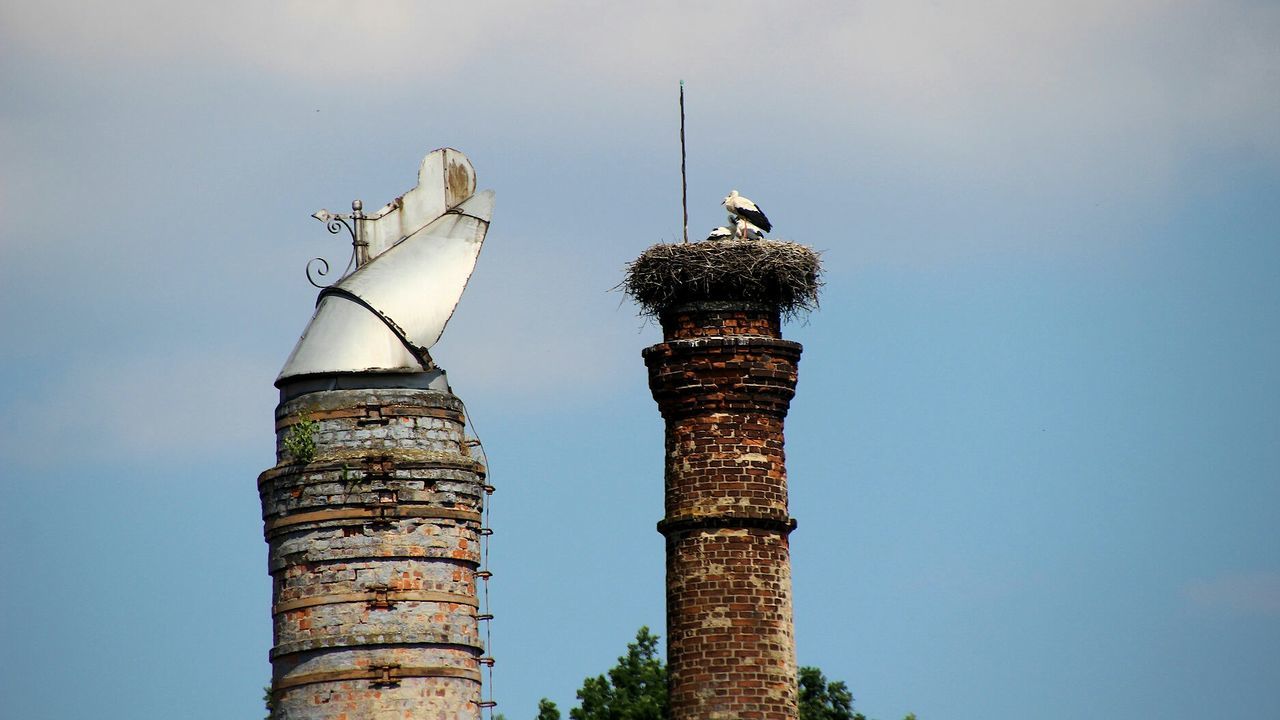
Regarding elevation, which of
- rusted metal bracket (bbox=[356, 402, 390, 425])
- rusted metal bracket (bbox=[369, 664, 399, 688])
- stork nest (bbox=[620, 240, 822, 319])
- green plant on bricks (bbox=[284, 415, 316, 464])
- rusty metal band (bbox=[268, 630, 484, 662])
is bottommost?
rusted metal bracket (bbox=[369, 664, 399, 688])

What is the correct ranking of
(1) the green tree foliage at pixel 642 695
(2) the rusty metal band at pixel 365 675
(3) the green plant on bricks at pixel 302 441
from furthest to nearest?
(1) the green tree foliage at pixel 642 695, (3) the green plant on bricks at pixel 302 441, (2) the rusty metal band at pixel 365 675

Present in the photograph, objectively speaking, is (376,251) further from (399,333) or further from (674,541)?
(674,541)

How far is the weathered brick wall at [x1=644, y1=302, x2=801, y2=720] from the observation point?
3011 centimetres

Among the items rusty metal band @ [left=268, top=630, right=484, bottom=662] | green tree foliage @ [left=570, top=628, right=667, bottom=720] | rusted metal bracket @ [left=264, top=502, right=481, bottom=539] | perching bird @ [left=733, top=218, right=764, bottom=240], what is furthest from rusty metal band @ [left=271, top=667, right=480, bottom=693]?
green tree foliage @ [left=570, top=628, right=667, bottom=720]

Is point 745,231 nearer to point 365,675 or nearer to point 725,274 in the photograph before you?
point 725,274

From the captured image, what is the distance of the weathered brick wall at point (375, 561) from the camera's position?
28.9m

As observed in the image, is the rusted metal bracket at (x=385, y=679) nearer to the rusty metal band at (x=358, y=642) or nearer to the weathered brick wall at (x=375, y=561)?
the weathered brick wall at (x=375, y=561)

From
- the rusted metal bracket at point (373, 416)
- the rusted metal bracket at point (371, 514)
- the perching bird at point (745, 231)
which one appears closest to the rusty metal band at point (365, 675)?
the rusted metal bracket at point (371, 514)

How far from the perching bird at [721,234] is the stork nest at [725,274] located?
278 millimetres

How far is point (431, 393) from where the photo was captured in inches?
1179

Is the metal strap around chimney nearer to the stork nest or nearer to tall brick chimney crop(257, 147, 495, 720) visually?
tall brick chimney crop(257, 147, 495, 720)

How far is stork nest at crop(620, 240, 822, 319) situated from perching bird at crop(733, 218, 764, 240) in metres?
0.36

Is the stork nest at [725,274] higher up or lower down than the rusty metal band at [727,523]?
higher up

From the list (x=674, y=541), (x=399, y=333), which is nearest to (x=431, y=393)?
(x=399, y=333)
